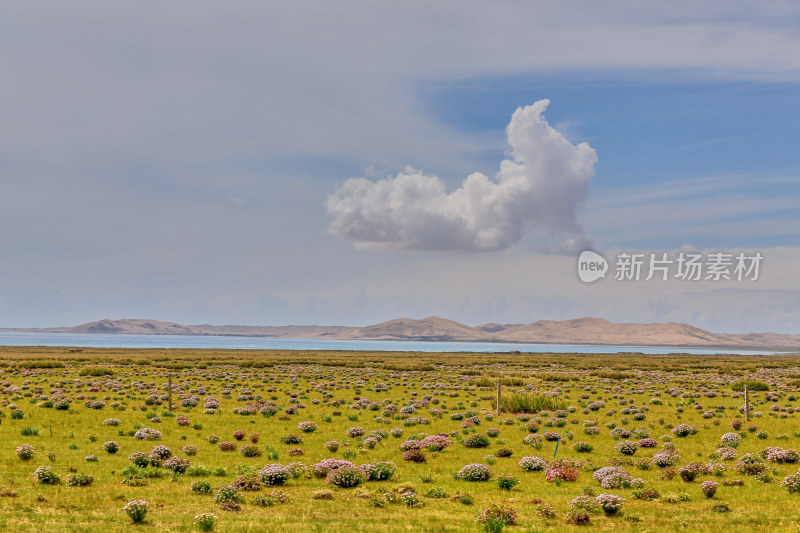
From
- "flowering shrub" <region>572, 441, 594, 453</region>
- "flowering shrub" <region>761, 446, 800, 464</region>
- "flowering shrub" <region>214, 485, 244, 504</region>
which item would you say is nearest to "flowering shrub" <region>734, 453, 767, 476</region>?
"flowering shrub" <region>761, 446, 800, 464</region>

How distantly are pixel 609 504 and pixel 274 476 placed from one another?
11.1 meters

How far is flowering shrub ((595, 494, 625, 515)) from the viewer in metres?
16.3

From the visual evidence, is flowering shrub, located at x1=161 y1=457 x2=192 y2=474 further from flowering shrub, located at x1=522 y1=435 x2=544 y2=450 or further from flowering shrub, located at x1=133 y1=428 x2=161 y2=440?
flowering shrub, located at x1=522 y1=435 x2=544 y2=450

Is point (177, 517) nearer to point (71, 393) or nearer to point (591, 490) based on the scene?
point (591, 490)

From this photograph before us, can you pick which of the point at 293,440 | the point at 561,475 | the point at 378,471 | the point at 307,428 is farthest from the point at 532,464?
the point at 307,428

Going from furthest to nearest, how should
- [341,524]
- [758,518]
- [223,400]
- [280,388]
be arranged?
[280,388], [223,400], [758,518], [341,524]

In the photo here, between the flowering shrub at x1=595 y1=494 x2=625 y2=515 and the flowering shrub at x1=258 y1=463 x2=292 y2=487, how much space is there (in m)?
10.5

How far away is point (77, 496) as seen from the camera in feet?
56.2

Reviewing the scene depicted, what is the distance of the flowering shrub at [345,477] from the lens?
63.9 feet

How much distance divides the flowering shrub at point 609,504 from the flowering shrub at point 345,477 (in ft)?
26.8

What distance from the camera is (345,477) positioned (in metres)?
19.5

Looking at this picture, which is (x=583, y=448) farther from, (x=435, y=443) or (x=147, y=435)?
(x=147, y=435)

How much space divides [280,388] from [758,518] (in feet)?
163

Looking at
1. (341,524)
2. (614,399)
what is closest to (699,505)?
(341,524)
